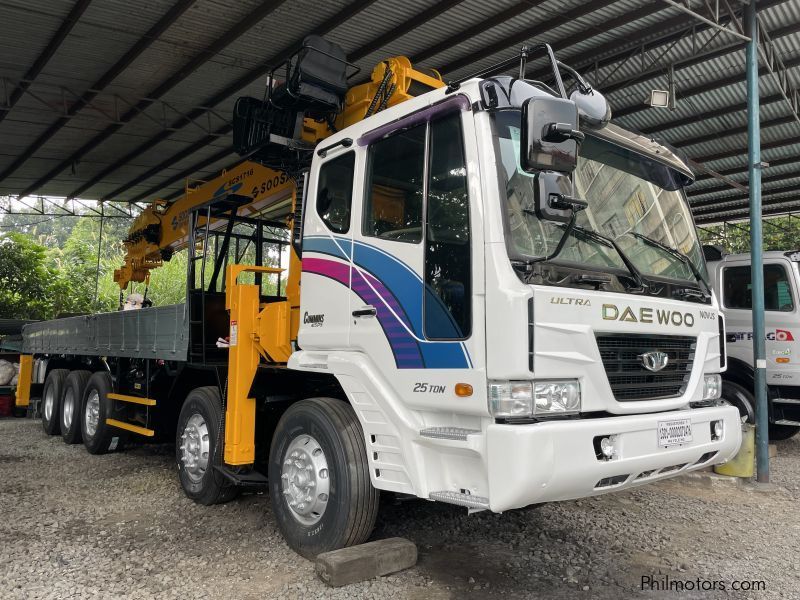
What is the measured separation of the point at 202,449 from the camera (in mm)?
5062

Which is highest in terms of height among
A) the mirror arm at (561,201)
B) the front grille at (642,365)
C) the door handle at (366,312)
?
the mirror arm at (561,201)

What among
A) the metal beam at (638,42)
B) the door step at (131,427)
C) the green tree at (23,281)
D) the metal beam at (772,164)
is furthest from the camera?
the green tree at (23,281)

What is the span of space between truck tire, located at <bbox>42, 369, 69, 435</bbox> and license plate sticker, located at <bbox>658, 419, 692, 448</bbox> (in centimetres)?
812

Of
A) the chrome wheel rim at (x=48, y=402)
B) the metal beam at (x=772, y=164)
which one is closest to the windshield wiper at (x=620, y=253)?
the chrome wheel rim at (x=48, y=402)

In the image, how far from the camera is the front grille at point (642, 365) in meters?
3.19

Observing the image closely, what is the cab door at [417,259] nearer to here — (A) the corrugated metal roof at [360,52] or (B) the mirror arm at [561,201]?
(B) the mirror arm at [561,201]

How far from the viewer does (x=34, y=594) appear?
11.2ft

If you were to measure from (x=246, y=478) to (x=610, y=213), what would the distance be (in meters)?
3.03

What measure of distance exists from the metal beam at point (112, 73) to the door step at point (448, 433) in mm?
6302

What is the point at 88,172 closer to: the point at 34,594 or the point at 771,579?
the point at 34,594

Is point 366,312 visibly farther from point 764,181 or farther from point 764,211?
point 764,211

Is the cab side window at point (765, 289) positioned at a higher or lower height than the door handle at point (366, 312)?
higher

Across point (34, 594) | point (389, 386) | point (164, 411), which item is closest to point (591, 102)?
point (389, 386)

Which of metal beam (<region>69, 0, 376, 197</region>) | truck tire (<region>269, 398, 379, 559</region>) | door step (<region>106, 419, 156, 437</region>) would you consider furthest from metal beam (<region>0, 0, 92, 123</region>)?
truck tire (<region>269, 398, 379, 559</region>)
